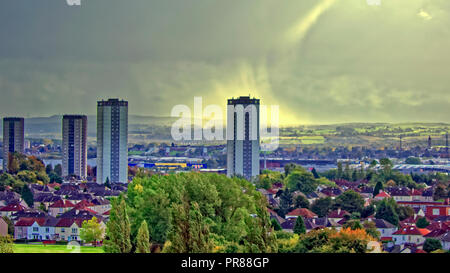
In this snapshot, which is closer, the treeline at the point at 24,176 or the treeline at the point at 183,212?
the treeline at the point at 183,212

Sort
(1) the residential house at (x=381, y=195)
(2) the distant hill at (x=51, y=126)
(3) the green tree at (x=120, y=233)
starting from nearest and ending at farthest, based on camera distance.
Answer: (3) the green tree at (x=120, y=233) < (1) the residential house at (x=381, y=195) < (2) the distant hill at (x=51, y=126)

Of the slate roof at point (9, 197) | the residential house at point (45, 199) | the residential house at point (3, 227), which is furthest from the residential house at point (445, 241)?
the slate roof at point (9, 197)

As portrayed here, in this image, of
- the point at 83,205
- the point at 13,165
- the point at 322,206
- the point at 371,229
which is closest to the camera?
the point at 371,229

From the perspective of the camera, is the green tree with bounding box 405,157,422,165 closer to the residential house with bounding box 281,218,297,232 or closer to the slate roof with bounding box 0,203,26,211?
the slate roof with bounding box 0,203,26,211

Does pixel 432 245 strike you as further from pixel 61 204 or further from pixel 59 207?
pixel 61 204

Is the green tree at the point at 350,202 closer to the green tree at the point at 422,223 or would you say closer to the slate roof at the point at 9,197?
the green tree at the point at 422,223

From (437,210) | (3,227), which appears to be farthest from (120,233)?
(437,210)

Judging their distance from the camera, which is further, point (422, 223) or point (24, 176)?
point (24, 176)
